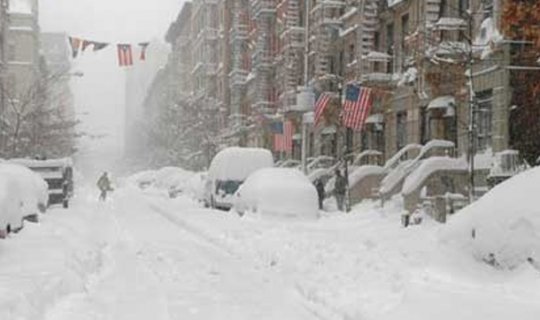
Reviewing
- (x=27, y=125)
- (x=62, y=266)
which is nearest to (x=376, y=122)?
(x=27, y=125)

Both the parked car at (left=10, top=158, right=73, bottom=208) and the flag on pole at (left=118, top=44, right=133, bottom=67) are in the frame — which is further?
the flag on pole at (left=118, top=44, right=133, bottom=67)

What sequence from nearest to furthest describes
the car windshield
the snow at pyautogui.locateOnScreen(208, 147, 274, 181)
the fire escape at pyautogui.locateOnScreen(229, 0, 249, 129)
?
the car windshield, the snow at pyautogui.locateOnScreen(208, 147, 274, 181), the fire escape at pyautogui.locateOnScreen(229, 0, 249, 129)

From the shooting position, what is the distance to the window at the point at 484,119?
27312 millimetres

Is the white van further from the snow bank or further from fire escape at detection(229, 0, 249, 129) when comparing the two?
fire escape at detection(229, 0, 249, 129)

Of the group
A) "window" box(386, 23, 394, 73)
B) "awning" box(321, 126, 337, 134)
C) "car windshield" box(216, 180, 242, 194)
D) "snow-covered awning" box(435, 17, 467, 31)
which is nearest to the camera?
"snow-covered awning" box(435, 17, 467, 31)

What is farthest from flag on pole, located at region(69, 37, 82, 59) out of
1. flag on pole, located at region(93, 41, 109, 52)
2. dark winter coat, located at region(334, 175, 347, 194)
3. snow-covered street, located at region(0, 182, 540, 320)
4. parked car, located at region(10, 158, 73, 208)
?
snow-covered street, located at region(0, 182, 540, 320)

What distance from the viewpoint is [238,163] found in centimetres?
3500

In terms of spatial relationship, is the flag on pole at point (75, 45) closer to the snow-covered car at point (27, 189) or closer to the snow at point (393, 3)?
the snow at point (393, 3)

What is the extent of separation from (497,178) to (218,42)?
61.9 metres

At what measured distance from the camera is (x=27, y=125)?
50.6 metres

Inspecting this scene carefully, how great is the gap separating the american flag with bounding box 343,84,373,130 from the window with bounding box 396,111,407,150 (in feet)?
9.85

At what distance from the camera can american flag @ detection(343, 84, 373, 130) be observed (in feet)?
104

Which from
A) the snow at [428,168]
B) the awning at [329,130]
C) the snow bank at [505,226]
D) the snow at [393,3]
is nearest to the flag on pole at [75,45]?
the awning at [329,130]

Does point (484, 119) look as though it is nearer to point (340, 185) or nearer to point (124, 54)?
point (340, 185)
